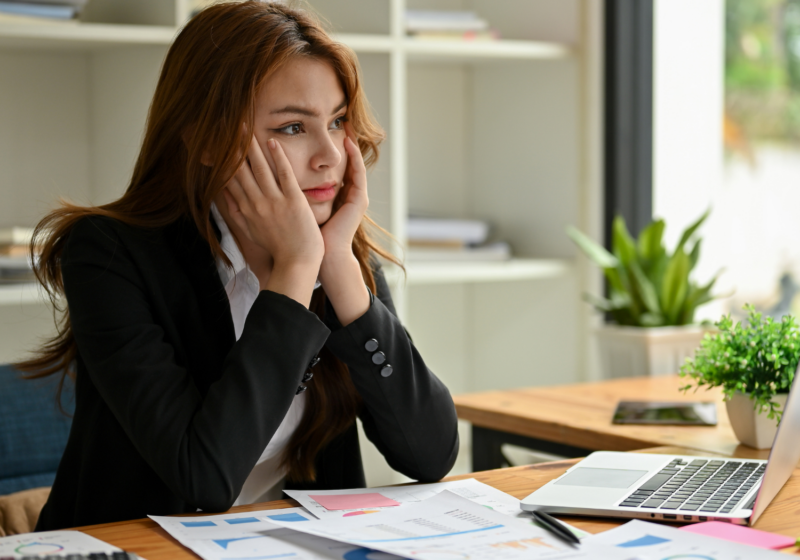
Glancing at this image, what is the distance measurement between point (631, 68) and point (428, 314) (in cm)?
96

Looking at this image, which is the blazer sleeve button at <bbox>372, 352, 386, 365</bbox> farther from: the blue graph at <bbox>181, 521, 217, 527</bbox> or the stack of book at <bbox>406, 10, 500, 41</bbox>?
the stack of book at <bbox>406, 10, 500, 41</bbox>

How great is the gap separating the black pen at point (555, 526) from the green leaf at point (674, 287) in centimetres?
128

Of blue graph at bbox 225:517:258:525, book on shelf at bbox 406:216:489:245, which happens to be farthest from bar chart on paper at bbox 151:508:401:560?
Answer: book on shelf at bbox 406:216:489:245

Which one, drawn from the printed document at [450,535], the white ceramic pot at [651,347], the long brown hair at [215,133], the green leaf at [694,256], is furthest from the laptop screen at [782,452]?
the green leaf at [694,256]

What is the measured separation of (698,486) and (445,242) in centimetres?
157

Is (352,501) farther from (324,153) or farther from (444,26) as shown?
(444,26)

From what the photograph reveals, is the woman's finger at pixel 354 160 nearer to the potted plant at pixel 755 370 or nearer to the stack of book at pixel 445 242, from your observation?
the potted plant at pixel 755 370

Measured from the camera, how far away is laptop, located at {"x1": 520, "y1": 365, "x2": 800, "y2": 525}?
0.97m

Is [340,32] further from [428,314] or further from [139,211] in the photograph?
[139,211]

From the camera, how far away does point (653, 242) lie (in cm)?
221

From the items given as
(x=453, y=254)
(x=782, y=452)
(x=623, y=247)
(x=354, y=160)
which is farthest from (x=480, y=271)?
(x=782, y=452)

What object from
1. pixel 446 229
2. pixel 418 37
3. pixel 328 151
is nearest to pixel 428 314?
pixel 446 229

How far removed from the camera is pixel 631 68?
8.76ft

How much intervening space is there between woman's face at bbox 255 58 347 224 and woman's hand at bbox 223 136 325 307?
3 centimetres
